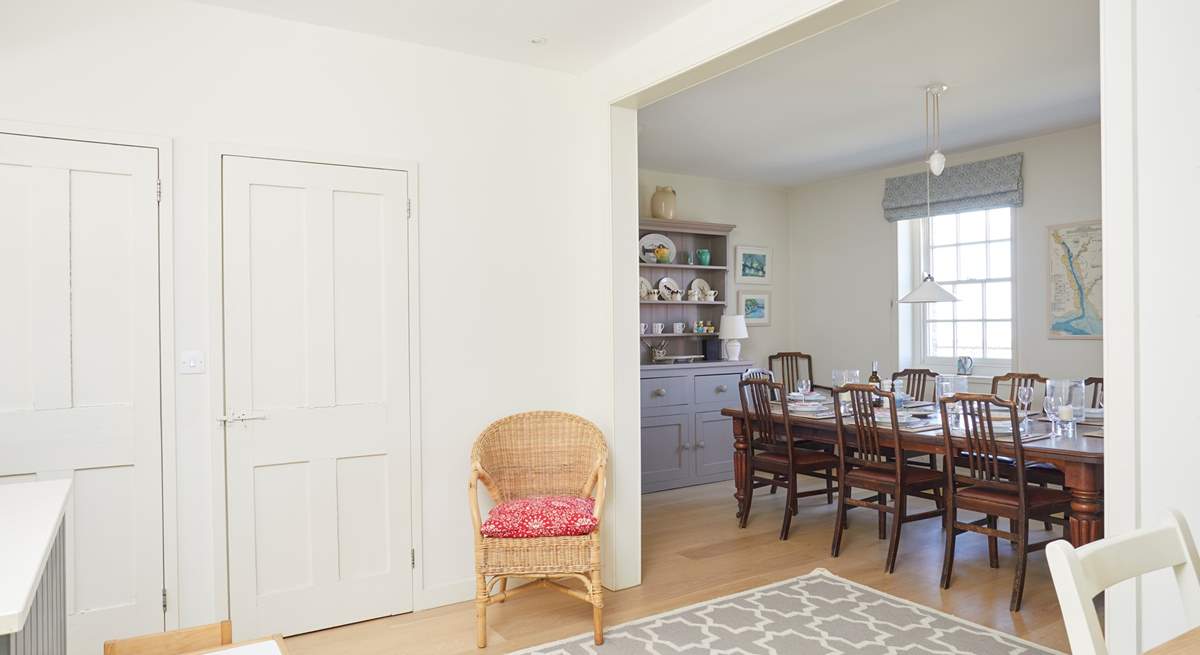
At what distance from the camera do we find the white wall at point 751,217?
6.79 metres

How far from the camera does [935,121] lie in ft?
16.6

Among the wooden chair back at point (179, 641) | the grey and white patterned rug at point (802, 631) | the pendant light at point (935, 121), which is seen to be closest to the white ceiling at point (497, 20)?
the pendant light at point (935, 121)

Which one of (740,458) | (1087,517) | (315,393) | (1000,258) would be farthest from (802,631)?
(1000,258)

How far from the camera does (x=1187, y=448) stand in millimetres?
1766

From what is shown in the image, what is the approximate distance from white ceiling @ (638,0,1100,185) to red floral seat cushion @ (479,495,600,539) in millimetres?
2487

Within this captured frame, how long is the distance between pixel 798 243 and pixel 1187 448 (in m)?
5.84

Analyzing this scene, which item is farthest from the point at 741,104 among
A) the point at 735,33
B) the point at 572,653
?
the point at 572,653

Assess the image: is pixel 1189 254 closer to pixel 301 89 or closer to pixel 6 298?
pixel 301 89

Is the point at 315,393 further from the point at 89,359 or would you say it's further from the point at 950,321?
the point at 950,321

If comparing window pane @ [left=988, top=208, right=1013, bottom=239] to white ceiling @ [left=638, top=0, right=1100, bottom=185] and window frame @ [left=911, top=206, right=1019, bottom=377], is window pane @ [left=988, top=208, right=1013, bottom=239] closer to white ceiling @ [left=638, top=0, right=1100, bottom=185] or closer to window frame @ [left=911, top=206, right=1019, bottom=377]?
window frame @ [left=911, top=206, right=1019, bottom=377]

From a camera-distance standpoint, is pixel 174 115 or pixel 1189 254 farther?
pixel 174 115

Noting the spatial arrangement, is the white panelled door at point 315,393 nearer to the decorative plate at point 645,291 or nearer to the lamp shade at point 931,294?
the decorative plate at point 645,291

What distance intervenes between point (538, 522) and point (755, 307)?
4598mm

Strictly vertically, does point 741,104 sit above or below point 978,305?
above
